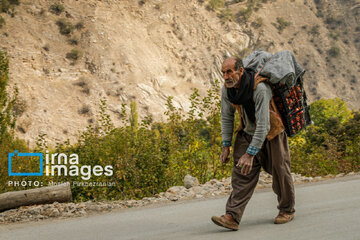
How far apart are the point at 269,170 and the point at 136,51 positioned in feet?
161

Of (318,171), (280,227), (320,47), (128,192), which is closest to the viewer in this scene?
(280,227)

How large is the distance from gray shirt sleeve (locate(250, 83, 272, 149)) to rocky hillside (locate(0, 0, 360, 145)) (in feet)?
118

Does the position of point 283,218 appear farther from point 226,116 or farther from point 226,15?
point 226,15

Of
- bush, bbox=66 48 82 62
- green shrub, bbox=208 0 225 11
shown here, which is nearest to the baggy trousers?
bush, bbox=66 48 82 62

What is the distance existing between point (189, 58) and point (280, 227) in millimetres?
53417

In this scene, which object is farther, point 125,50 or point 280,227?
point 125,50

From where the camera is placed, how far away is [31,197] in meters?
7.16

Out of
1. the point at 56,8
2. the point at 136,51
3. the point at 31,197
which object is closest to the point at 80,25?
the point at 56,8

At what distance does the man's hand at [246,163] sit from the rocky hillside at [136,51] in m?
35.9

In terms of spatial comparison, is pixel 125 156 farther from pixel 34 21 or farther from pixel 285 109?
pixel 34 21

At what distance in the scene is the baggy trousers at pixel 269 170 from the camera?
4.12m

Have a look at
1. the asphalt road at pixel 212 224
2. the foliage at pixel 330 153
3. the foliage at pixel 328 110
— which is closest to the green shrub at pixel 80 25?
the foliage at pixel 328 110

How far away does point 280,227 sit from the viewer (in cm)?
399

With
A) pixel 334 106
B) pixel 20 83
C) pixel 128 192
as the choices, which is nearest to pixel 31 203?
pixel 128 192
